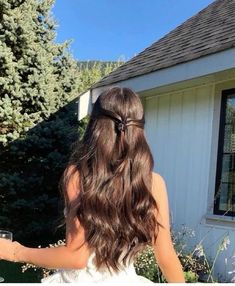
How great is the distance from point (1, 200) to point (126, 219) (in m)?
9.00

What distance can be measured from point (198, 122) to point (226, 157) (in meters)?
0.76

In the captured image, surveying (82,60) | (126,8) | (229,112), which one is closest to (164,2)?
(126,8)

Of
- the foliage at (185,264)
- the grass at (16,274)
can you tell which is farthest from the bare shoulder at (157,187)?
the grass at (16,274)

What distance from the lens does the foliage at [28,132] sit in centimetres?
1038

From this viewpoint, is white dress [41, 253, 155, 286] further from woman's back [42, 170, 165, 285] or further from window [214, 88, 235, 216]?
window [214, 88, 235, 216]

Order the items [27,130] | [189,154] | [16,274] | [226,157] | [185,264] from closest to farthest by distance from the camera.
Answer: [185,264] → [226,157] → [189,154] → [16,274] → [27,130]

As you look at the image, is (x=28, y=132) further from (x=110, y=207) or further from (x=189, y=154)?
(x=110, y=207)

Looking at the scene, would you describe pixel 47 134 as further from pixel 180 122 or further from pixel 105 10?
pixel 105 10

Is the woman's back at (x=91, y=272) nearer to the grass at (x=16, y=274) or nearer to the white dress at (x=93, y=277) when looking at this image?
the white dress at (x=93, y=277)

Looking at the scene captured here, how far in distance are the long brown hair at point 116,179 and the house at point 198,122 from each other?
4.16m

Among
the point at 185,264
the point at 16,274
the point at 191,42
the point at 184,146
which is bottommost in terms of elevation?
the point at 16,274

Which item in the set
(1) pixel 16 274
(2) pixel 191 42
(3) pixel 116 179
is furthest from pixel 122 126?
(1) pixel 16 274

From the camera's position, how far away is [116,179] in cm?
201

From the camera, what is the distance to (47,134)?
422 inches
